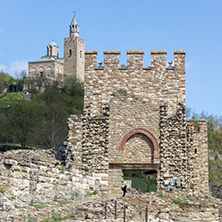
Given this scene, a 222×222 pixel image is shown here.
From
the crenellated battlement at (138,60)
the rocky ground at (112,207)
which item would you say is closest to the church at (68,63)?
the crenellated battlement at (138,60)

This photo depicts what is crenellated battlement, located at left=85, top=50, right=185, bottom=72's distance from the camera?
16.8 m

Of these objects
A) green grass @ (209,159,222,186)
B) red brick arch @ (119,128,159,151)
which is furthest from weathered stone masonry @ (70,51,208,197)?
green grass @ (209,159,222,186)

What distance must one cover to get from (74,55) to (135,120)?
251 ft

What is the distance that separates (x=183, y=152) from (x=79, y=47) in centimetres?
7832

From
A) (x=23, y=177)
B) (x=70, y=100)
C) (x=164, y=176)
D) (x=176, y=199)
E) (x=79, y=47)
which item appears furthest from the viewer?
(x=79, y=47)

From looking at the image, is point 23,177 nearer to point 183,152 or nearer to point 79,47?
point 183,152

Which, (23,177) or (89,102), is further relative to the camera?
(89,102)

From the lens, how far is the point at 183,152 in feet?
51.9

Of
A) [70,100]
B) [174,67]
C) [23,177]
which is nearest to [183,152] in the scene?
[174,67]

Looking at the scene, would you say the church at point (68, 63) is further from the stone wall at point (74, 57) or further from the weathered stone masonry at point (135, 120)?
the weathered stone masonry at point (135, 120)

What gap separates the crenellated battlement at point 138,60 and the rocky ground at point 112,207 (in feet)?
17.4

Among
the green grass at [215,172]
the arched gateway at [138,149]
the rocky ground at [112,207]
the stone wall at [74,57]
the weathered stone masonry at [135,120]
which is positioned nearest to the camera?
the rocky ground at [112,207]

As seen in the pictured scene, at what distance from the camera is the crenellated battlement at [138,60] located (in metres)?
16.8

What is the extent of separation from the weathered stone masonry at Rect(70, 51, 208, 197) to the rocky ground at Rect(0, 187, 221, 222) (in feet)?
5.88
